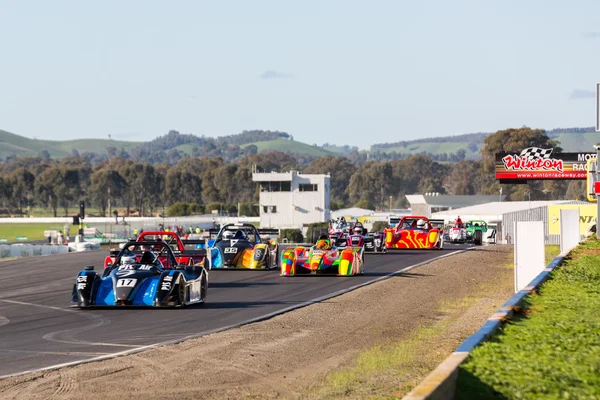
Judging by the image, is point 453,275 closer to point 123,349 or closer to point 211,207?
point 123,349

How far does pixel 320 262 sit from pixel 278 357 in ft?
54.6

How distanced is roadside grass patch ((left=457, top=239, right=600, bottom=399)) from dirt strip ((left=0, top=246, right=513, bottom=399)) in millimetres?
1144

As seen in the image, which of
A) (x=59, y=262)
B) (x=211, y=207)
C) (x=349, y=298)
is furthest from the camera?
(x=211, y=207)

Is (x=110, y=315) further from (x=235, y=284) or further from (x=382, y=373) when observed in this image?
(x=235, y=284)

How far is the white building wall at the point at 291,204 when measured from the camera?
120 metres

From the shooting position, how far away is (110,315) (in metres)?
18.5

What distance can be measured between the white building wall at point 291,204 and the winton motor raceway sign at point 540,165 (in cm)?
5193

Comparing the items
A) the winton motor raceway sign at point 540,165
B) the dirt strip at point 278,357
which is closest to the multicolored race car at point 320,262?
the dirt strip at point 278,357

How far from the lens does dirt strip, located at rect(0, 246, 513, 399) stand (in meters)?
10.4

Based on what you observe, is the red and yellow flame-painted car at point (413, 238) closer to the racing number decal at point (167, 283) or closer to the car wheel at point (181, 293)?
the car wheel at point (181, 293)

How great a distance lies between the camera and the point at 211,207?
582 feet

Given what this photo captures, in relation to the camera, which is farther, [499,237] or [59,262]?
[499,237]

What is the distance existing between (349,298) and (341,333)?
6.80 metres

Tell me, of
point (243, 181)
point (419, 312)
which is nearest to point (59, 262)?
point (419, 312)
